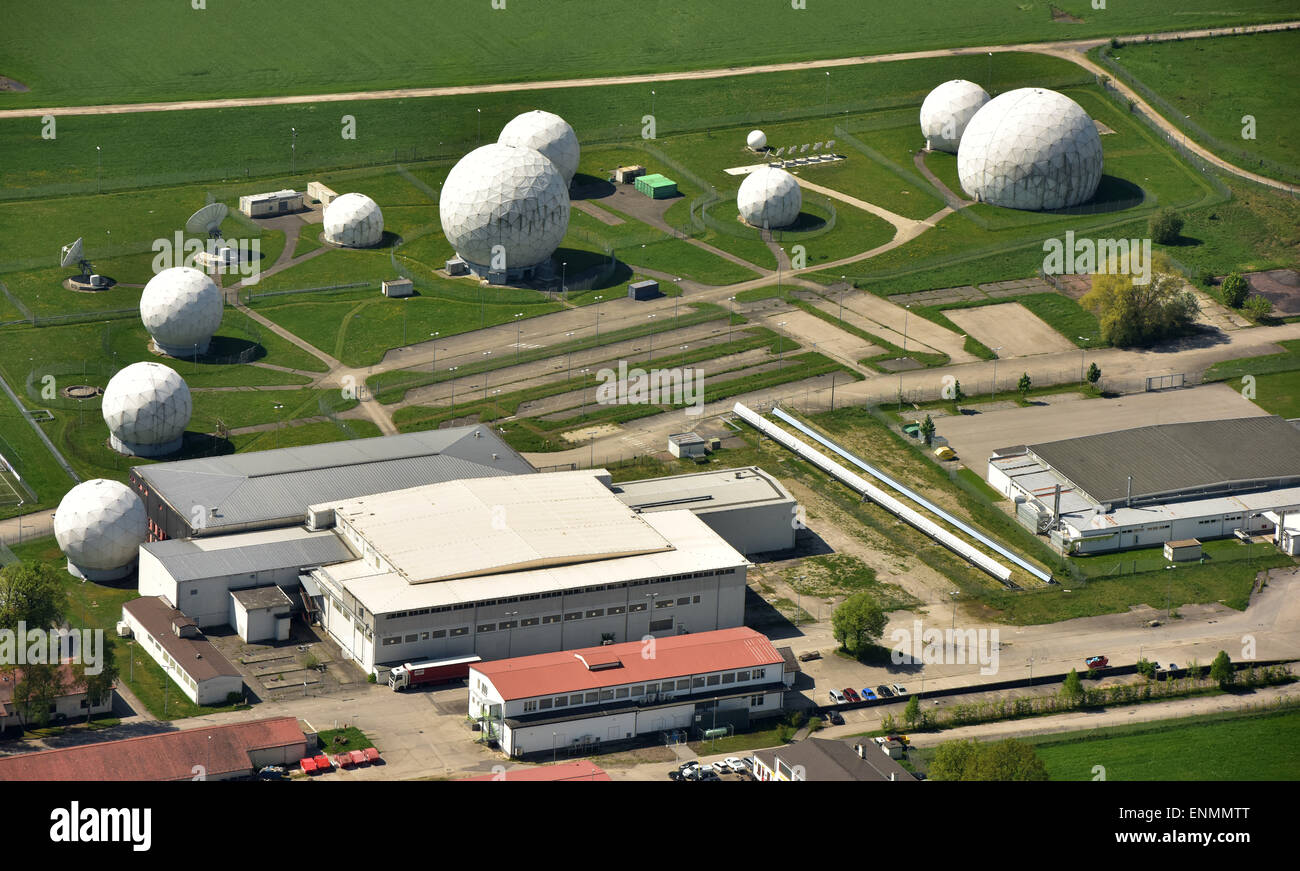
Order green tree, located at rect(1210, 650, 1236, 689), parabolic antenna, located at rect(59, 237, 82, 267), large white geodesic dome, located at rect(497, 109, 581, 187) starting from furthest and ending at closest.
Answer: large white geodesic dome, located at rect(497, 109, 581, 187)
parabolic antenna, located at rect(59, 237, 82, 267)
green tree, located at rect(1210, 650, 1236, 689)

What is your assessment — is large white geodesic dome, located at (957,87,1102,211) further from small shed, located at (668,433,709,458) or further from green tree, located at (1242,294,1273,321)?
small shed, located at (668,433,709,458)

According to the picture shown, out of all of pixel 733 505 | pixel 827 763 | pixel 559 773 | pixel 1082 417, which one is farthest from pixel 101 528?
pixel 1082 417

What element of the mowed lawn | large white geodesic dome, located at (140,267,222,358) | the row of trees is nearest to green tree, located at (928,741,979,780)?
the mowed lawn

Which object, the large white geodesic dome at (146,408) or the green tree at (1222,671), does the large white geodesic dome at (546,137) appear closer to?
the large white geodesic dome at (146,408)

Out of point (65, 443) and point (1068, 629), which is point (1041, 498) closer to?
point (1068, 629)
